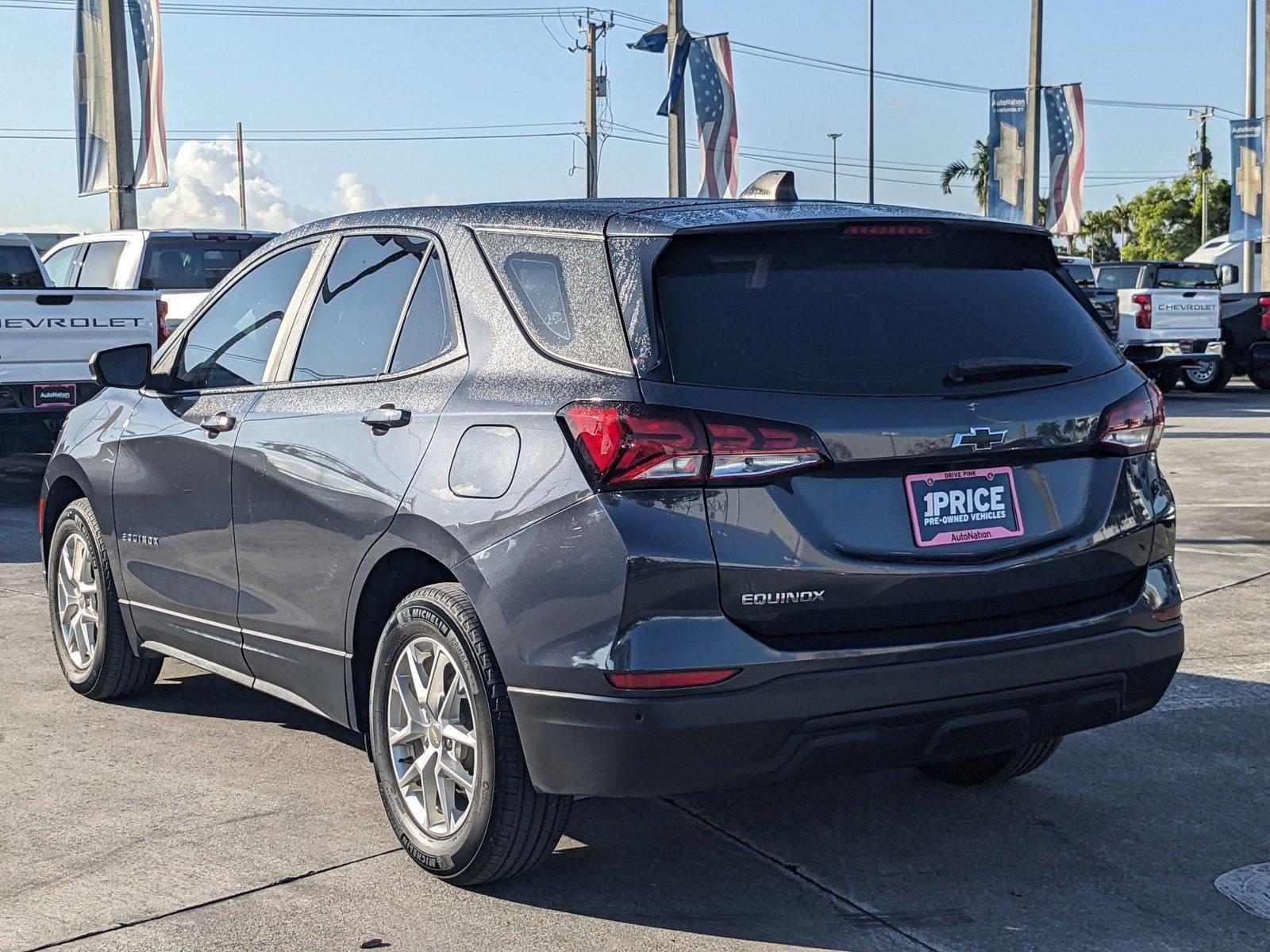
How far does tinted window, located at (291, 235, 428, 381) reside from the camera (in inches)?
175

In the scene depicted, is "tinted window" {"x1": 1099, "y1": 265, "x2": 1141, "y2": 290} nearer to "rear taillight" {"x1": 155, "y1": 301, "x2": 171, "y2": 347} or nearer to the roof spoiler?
"rear taillight" {"x1": 155, "y1": 301, "x2": 171, "y2": 347}

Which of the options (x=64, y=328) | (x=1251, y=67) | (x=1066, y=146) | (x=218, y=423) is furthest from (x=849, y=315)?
(x=1251, y=67)

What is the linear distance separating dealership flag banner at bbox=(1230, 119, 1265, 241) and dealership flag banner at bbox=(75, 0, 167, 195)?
778 inches

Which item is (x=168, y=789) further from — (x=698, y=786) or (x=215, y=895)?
(x=698, y=786)

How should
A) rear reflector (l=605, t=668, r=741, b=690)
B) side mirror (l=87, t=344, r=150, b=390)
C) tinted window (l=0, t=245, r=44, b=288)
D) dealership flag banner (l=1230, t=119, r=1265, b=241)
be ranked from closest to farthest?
rear reflector (l=605, t=668, r=741, b=690) → side mirror (l=87, t=344, r=150, b=390) → tinted window (l=0, t=245, r=44, b=288) → dealership flag banner (l=1230, t=119, r=1265, b=241)

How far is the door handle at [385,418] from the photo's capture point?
164 inches

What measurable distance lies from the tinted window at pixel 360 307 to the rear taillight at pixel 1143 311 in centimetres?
1925

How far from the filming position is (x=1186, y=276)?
78.5 ft

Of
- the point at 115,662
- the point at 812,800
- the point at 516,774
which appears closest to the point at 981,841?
the point at 812,800

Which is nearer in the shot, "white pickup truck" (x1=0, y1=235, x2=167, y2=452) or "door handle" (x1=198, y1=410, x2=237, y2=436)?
"door handle" (x1=198, y1=410, x2=237, y2=436)

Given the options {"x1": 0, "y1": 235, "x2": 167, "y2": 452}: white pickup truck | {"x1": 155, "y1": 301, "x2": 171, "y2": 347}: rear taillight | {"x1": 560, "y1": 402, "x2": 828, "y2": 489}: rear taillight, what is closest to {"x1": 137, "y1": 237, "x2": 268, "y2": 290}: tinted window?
{"x1": 155, "y1": 301, "x2": 171, "y2": 347}: rear taillight

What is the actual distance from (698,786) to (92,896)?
1.59 metres

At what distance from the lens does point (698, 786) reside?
359cm

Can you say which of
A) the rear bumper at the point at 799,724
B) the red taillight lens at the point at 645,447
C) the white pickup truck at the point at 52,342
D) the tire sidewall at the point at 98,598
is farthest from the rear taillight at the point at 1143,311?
the red taillight lens at the point at 645,447
